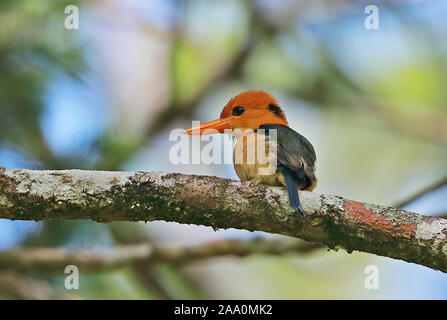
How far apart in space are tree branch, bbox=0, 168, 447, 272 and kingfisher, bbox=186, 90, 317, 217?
119 mm

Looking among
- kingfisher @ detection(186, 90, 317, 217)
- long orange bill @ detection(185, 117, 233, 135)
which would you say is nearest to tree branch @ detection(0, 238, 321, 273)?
kingfisher @ detection(186, 90, 317, 217)

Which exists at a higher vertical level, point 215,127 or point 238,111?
point 238,111

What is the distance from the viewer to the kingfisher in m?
3.19

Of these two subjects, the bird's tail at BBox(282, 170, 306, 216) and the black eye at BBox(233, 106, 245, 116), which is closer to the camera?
the bird's tail at BBox(282, 170, 306, 216)

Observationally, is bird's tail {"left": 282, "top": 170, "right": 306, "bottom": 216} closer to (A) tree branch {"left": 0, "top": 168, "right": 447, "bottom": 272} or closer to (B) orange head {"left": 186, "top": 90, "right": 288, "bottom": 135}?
(A) tree branch {"left": 0, "top": 168, "right": 447, "bottom": 272}

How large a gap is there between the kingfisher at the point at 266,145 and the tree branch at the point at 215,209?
119 millimetres

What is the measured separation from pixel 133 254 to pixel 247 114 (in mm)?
1240

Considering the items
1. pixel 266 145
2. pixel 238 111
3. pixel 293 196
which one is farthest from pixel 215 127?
pixel 293 196

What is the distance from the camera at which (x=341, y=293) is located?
20.4 ft

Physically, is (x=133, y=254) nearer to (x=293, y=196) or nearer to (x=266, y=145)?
(x=266, y=145)

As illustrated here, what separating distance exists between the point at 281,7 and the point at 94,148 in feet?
10.6

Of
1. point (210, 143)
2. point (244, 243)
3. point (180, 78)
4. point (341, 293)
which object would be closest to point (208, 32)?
point (180, 78)

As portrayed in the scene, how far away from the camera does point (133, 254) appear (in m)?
3.65

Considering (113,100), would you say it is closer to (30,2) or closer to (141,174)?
(30,2)
